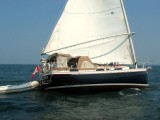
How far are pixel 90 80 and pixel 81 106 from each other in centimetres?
651

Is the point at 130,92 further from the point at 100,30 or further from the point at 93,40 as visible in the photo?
the point at 100,30

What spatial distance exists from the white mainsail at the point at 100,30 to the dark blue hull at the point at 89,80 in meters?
2.98

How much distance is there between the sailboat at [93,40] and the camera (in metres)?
32.4

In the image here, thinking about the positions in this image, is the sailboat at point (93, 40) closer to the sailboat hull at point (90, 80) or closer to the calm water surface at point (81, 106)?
the sailboat hull at point (90, 80)

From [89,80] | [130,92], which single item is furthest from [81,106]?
[130,92]

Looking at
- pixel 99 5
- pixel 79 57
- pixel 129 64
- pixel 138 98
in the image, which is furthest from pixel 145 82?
pixel 99 5

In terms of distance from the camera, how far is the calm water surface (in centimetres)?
2031

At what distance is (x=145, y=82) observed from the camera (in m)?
32.8

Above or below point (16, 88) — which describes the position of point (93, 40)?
above

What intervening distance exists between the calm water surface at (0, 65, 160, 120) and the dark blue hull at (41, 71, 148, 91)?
663mm

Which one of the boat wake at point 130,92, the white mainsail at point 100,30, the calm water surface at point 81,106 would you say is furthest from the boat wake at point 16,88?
the boat wake at point 130,92

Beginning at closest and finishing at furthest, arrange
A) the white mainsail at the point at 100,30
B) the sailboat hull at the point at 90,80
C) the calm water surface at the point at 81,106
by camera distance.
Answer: the calm water surface at the point at 81,106
the sailboat hull at the point at 90,80
the white mainsail at the point at 100,30

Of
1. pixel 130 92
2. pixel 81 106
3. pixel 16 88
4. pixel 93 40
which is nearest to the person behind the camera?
pixel 81 106

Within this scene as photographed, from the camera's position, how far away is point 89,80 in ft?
99.6
